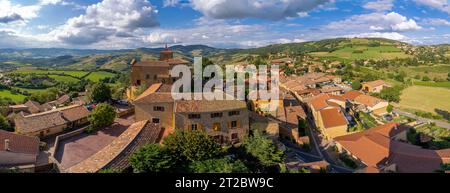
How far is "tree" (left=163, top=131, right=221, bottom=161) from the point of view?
1018 inches

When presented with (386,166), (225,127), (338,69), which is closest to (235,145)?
(225,127)

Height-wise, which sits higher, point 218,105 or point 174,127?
point 218,105

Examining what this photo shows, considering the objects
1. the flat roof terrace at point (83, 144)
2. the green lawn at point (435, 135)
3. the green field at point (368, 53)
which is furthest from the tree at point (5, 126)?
the green field at point (368, 53)

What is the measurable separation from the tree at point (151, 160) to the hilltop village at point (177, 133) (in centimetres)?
45

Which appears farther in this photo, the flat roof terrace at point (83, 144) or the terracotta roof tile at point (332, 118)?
the terracotta roof tile at point (332, 118)

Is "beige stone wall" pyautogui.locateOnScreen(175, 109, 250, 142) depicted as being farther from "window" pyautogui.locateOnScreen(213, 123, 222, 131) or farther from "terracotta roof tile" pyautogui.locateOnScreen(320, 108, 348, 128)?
"terracotta roof tile" pyautogui.locateOnScreen(320, 108, 348, 128)

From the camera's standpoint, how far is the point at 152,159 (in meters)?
23.4

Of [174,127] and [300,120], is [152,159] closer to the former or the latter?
[174,127]

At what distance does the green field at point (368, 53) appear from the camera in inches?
5905

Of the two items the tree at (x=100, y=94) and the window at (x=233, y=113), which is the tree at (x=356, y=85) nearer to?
the tree at (x=100, y=94)
